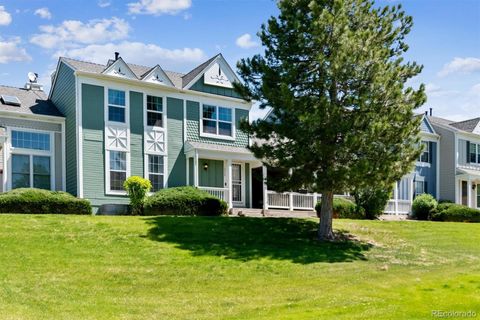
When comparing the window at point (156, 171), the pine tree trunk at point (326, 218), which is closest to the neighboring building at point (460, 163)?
the pine tree trunk at point (326, 218)

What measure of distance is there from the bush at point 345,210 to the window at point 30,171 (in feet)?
43.6

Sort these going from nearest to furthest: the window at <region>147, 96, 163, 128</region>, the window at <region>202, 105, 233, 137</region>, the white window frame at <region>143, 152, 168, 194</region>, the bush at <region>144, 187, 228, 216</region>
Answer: the bush at <region>144, 187, 228, 216</region>
the white window frame at <region>143, 152, 168, 194</region>
the window at <region>147, 96, 163, 128</region>
the window at <region>202, 105, 233, 137</region>

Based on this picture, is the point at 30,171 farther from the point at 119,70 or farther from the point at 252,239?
the point at 252,239

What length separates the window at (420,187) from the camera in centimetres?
3576

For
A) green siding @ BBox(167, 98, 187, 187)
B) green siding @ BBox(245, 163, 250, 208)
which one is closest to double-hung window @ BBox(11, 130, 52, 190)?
green siding @ BBox(167, 98, 187, 187)

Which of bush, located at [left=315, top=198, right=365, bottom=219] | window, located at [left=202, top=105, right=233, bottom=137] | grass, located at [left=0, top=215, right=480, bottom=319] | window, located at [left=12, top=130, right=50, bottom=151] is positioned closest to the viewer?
grass, located at [left=0, top=215, right=480, bottom=319]

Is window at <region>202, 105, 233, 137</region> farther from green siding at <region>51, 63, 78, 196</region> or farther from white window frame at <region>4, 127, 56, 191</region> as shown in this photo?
white window frame at <region>4, 127, 56, 191</region>

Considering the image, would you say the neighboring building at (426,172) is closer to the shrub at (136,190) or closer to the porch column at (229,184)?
the porch column at (229,184)

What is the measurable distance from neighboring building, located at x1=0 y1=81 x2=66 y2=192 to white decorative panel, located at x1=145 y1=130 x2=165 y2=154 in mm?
3870

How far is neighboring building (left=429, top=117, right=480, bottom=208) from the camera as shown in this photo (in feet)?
119

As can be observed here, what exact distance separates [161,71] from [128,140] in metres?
3.81

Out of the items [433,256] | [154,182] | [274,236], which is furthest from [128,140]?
[433,256]

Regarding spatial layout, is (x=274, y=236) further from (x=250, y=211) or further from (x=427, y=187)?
(x=427, y=187)

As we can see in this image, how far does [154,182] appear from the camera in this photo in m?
23.7
